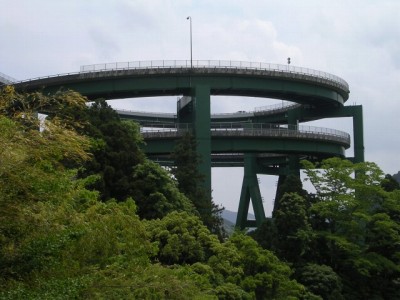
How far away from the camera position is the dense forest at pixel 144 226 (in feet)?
31.7

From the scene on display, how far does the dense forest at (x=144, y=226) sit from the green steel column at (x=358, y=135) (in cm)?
755

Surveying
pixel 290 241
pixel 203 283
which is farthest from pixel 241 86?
pixel 203 283

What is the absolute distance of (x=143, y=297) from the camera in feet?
40.3

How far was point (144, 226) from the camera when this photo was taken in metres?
16.3

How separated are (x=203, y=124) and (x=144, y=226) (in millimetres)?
27566

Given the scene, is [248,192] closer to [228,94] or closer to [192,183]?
[228,94]

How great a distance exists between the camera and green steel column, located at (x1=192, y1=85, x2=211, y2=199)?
4316 centimetres

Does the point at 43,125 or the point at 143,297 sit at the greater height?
Result: the point at 43,125

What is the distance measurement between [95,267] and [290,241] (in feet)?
73.1

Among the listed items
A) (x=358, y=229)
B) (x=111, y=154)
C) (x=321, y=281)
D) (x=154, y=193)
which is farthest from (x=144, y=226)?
(x=358, y=229)

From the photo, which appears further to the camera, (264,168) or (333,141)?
(264,168)

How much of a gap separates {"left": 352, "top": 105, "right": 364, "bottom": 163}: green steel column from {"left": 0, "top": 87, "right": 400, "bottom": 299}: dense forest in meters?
7.55

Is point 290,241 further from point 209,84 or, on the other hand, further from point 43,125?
point 43,125

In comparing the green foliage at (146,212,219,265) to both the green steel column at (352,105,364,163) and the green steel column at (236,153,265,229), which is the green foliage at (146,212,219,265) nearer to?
the green steel column at (352,105,364,163)
